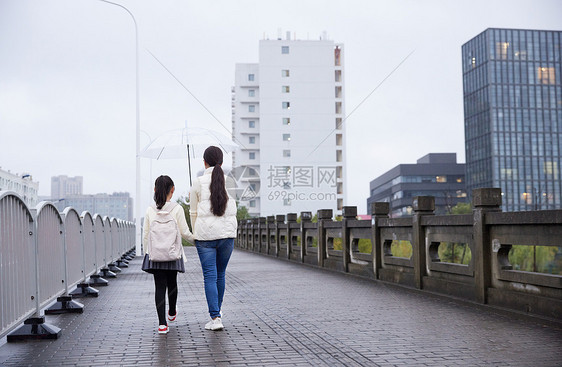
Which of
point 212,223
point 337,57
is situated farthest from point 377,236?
point 337,57

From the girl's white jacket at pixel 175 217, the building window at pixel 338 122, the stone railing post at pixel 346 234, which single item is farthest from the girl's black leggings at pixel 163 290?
the building window at pixel 338 122

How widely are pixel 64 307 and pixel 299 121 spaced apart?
90.5m

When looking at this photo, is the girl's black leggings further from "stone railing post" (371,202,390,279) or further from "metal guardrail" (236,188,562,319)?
"stone railing post" (371,202,390,279)

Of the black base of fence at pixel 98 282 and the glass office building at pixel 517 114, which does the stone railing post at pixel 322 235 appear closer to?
the black base of fence at pixel 98 282

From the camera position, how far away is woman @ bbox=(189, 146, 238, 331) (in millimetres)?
7215

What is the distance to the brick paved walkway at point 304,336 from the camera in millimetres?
5566

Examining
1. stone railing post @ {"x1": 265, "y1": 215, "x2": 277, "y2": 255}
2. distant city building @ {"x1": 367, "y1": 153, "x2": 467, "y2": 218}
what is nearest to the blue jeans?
stone railing post @ {"x1": 265, "y1": 215, "x2": 277, "y2": 255}

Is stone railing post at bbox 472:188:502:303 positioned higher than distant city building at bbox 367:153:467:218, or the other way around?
distant city building at bbox 367:153:467:218

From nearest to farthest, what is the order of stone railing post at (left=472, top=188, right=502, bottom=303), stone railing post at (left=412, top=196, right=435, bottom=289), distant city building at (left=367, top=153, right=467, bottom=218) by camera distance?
stone railing post at (left=472, top=188, right=502, bottom=303)
stone railing post at (left=412, top=196, right=435, bottom=289)
distant city building at (left=367, top=153, right=467, bottom=218)

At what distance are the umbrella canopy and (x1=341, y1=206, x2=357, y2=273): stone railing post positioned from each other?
3.06 m

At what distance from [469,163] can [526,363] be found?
117 m

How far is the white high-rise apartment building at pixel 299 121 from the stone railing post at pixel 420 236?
85570 mm

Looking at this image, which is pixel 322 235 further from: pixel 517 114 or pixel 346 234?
pixel 517 114

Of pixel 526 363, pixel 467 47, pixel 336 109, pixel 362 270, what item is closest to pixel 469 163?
pixel 467 47
